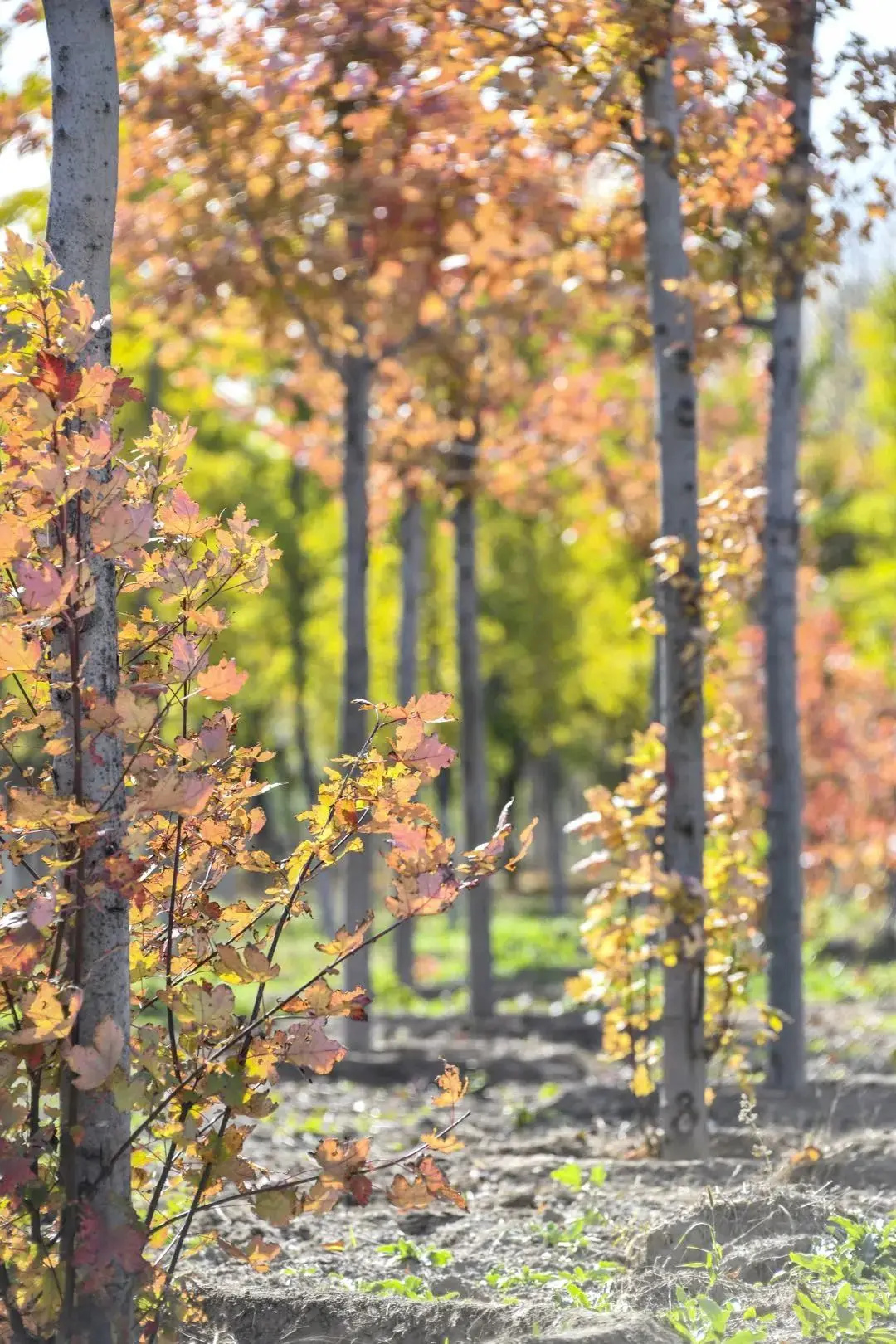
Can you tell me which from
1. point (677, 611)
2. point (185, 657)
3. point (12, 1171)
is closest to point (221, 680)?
point (185, 657)

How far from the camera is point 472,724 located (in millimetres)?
10547

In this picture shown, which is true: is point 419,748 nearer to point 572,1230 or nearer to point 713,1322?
point 713,1322

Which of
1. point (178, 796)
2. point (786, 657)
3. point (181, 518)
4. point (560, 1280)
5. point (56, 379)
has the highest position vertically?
point (56, 379)

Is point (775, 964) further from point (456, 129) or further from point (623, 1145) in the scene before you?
point (456, 129)

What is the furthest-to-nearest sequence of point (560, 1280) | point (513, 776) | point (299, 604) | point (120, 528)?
point (513, 776) < point (299, 604) < point (560, 1280) < point (120, 528)

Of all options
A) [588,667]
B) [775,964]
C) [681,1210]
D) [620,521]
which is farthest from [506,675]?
[681,1210]

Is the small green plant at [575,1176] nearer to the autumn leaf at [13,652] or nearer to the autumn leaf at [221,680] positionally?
the autumn leaf at [221,680]

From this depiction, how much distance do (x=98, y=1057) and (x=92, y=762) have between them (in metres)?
0.51

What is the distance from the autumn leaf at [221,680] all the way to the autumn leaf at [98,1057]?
0.56m

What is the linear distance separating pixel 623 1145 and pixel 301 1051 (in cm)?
299

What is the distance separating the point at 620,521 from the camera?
11.7m

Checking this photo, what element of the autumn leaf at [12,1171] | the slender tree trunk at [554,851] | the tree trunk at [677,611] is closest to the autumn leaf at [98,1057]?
the autumn leaf at [12,1171]

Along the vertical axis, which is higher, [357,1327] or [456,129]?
[456,129]

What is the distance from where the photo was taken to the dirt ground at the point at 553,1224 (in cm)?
304
